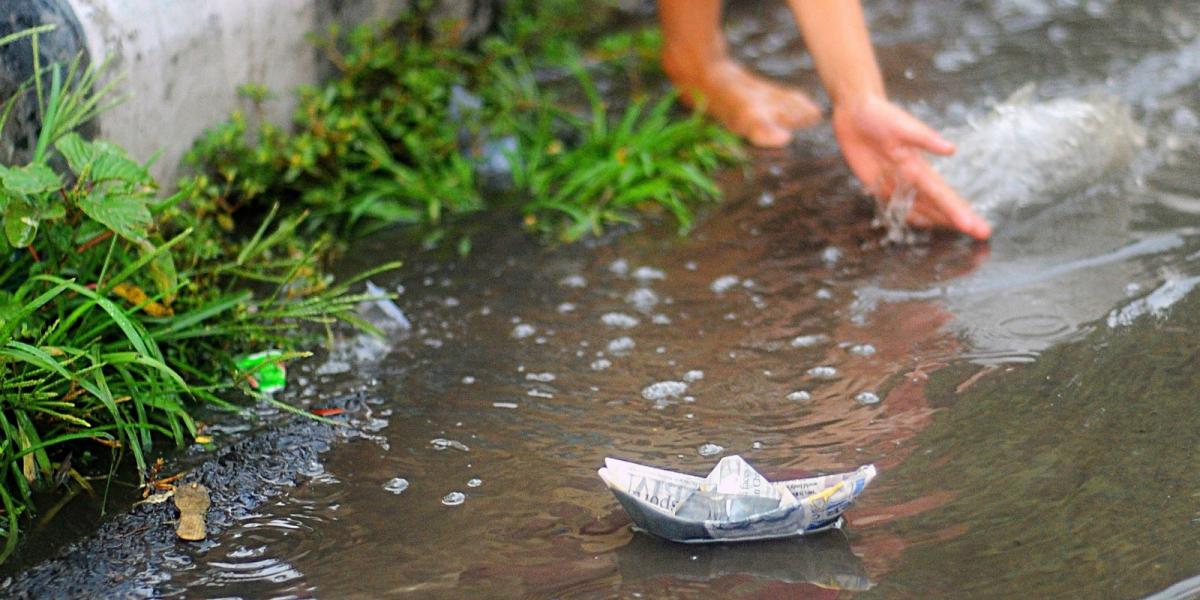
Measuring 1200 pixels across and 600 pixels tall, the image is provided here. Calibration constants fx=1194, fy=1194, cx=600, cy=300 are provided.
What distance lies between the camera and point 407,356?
2.71m

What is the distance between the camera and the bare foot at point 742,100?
384cm

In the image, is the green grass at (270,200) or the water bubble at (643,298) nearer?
the green grass at (270,200)

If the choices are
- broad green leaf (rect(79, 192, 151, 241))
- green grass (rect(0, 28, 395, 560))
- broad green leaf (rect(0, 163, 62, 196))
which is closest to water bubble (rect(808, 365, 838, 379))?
green grass (rect(0, 28, 395, 560))

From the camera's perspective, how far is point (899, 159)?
9.93ft

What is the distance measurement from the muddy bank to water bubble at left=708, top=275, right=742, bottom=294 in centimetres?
93

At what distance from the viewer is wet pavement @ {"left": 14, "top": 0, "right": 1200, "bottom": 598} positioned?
76.1 inches

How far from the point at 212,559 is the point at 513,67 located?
2693 mm

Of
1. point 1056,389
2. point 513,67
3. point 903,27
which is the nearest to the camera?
point 1056,389

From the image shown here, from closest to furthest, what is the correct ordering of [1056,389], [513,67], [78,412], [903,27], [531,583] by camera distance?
[531,583]
[78,412]
[1056,389]
[513,67]
[903,27]

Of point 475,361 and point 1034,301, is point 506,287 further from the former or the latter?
point 1034,301

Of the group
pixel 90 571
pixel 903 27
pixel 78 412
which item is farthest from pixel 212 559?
pixel 903 27

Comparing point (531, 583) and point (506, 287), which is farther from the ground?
point (506, 287)

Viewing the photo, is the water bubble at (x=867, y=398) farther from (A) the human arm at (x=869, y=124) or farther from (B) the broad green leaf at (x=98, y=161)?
(B) the broad green leaf at (x=98, y=161)

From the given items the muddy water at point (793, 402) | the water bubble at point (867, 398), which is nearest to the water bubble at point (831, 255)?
the muddy water at point (793, 402)
